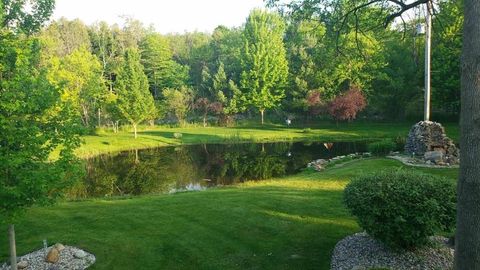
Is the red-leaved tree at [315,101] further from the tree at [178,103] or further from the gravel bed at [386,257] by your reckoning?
the gravel bed at [386,257]

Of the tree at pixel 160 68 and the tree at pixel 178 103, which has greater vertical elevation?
the tree at pixel 160 68

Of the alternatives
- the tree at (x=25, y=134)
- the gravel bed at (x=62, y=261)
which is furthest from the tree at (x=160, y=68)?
the tree at (x=25, y=134)

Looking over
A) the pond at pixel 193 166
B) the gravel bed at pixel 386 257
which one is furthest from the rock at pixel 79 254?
the pond at pixel 193 166

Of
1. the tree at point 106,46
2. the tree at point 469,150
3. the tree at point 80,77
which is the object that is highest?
the tree at point 106,46

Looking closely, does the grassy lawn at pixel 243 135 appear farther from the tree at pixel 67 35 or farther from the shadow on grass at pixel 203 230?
the shadow on grass at pixel 203 230

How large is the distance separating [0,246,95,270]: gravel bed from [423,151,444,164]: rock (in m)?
14.4

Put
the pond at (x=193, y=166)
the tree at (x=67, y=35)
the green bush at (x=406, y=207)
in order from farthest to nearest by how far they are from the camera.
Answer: the tree at (x=67, y=35) → the pond at (x=193, y=166) → the green bush at (x=406, y=207)

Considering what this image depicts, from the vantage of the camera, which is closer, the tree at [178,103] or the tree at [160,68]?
the tree at [178,103]

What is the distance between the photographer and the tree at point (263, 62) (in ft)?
153

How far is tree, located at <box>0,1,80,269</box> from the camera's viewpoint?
6.77 meters

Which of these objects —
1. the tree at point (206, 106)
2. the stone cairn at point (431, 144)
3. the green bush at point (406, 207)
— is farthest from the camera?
the tree at point (206, 106)

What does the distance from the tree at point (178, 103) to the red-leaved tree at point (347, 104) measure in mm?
16825

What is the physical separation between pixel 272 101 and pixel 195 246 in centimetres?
3864

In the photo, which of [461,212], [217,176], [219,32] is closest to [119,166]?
[217,176]
